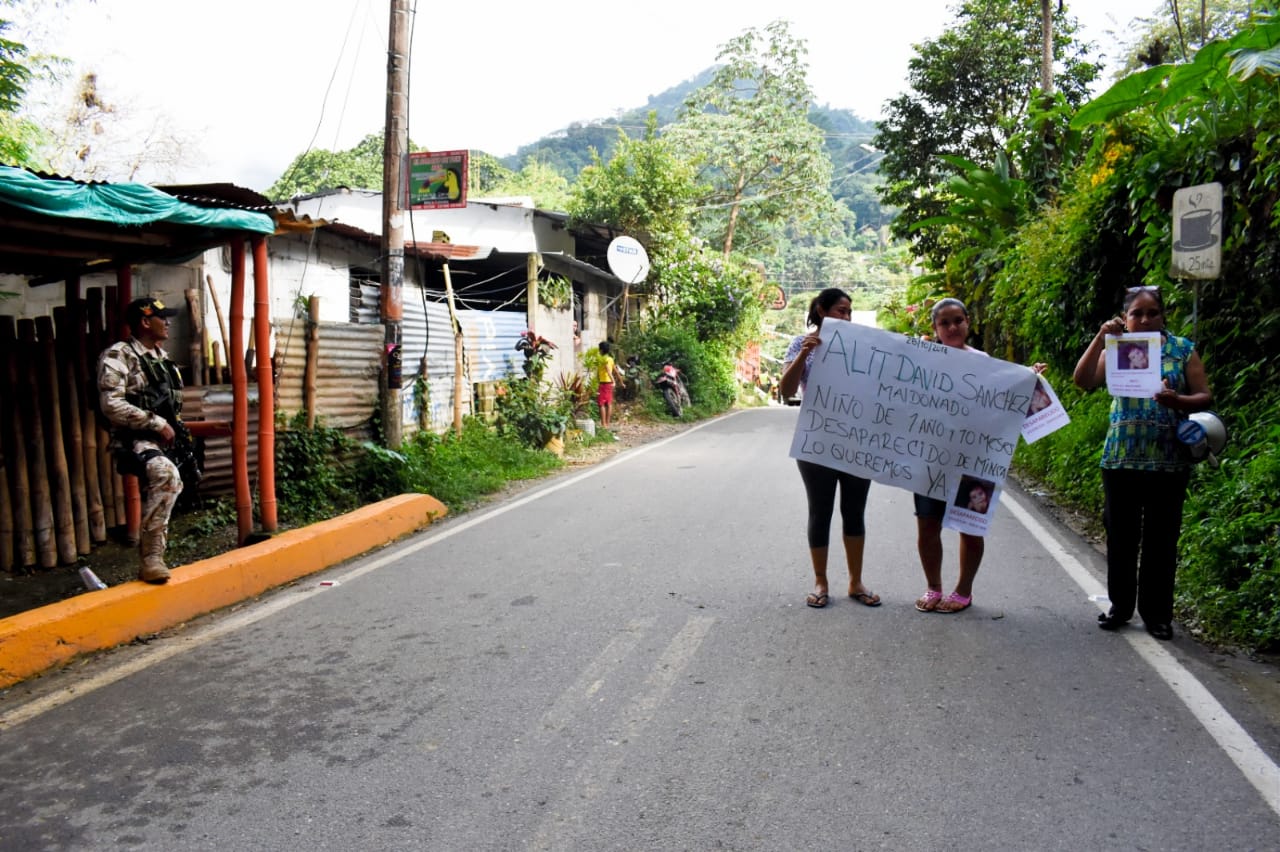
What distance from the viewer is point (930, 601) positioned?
17.4 feet

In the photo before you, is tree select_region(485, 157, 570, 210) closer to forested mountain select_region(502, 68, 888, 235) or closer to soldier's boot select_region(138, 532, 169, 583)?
forested mountain select_region(502, 68, 888, 235)

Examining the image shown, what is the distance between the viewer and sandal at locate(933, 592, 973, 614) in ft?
17.3

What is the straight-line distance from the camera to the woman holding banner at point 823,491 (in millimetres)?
5223

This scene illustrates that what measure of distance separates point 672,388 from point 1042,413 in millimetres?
17047

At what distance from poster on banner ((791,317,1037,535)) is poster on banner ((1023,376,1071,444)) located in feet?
0.12

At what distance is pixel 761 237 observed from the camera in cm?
3984

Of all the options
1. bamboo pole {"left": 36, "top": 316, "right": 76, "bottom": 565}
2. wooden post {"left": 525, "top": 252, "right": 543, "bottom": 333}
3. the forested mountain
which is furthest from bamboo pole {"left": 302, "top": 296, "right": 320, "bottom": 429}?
the forested mountain

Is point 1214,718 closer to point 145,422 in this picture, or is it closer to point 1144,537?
point 1144,537

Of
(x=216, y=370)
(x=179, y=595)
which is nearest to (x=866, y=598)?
(x=179, y=595)

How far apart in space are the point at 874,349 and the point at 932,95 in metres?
17.1

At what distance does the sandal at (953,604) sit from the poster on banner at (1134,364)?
4.51 ft

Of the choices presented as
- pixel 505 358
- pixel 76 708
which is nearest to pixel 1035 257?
pixel 505 358

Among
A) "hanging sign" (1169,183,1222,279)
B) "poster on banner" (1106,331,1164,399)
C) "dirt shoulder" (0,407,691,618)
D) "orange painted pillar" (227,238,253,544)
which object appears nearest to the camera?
"poster on banner" (1106,331,1164,399)

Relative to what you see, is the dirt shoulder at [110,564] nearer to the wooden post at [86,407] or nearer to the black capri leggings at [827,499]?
the wooden post at [86,407]
